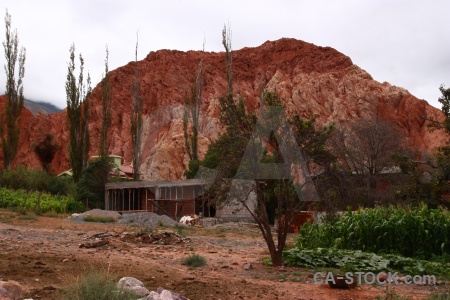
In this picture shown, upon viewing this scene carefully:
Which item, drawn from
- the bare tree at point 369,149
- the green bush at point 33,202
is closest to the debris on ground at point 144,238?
the green bush at point 33,202

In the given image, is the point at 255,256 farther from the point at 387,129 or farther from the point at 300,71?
the point at 300,71

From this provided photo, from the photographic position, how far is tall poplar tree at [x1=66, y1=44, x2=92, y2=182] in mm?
43763

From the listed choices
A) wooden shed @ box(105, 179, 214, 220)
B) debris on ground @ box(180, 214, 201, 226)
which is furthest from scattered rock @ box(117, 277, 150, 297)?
wooden shed @ box(105, 179, 214, 220)

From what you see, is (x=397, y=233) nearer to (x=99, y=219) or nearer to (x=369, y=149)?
(x=99, y=219)

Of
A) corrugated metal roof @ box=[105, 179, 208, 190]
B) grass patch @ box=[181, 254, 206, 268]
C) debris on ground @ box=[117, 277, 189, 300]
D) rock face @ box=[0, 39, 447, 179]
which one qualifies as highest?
rock face @ box=[0, 39, 447, 179]

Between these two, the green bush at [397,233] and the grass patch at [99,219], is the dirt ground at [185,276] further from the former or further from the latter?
the grass patch at [99,219]

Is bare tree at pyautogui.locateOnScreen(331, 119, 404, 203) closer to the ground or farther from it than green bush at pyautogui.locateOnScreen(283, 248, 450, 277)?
farther from it

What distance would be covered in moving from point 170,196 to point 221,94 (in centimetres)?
4246

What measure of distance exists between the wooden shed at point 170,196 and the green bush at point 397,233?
17.6 meters

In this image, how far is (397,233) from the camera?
1213cm

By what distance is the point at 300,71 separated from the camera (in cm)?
7469

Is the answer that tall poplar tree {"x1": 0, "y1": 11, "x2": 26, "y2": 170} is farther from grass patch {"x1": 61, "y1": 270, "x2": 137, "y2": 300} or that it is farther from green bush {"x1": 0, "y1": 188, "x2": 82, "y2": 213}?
grass patch {"x1": 61, "y1": 270, "x2": 137, "y2": 300}

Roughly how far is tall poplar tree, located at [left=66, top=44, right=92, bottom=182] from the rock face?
554 inches

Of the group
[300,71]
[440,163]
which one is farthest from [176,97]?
[440,163]
